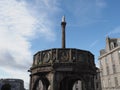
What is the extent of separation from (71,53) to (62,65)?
149 centimetres

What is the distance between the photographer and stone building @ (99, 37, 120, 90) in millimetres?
45906

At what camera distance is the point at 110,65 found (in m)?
48.8

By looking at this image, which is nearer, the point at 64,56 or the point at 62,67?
the point at 62,67

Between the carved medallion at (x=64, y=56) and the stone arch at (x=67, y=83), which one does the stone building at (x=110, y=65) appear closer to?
the stone arch at (x=67, y=83)

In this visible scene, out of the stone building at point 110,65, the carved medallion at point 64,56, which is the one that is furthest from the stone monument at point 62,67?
the stone building at point 110,65

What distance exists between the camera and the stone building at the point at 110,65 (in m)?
45.9

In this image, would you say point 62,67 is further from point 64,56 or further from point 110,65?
point 110,65

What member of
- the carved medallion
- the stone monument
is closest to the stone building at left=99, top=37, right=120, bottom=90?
the stone monument

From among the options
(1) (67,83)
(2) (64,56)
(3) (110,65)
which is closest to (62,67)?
A: (2) (64,56)

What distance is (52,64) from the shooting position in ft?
53.4

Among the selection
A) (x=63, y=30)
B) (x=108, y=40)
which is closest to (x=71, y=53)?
(x=63, y=30)

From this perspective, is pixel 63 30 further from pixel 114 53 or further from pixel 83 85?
pixel 114 53

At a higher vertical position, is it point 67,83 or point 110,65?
point 110,65

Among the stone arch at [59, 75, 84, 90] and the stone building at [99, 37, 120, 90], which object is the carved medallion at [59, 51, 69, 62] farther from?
the stone building at [99, 37, 120, 90]
